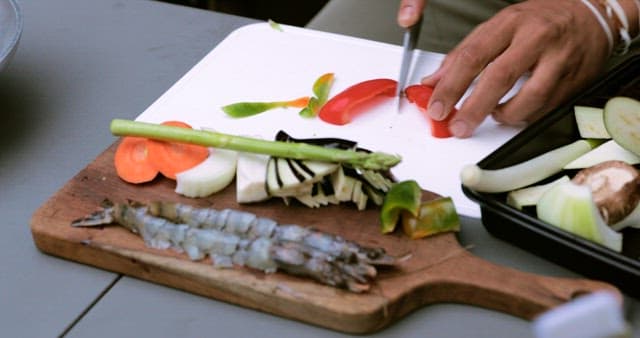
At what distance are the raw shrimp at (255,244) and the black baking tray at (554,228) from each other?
0.55 ft

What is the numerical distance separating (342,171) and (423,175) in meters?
Answer: 0.17

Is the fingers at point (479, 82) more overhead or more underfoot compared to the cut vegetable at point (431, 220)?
more overhead

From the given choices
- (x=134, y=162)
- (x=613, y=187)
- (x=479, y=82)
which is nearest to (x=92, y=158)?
(x=134, y=162)

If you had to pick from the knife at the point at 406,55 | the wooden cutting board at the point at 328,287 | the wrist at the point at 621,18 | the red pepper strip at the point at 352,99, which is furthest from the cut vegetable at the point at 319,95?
the wrist at the point at 621,18

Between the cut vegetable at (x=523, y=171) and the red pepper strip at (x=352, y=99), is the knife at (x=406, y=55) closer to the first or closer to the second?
the red pepper strip at (x=352, y=99)

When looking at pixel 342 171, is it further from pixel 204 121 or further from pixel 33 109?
pixel 33 109

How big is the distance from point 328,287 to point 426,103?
18.3 inches

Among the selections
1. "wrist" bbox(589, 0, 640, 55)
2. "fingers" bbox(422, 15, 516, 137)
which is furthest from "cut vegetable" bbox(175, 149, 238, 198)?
"wrist" bbox(589, 0, 640, 55)

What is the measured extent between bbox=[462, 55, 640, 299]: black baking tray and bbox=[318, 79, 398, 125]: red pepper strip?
286mm

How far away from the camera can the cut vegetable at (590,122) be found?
3.60 ft

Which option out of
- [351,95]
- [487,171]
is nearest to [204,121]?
[351,95]

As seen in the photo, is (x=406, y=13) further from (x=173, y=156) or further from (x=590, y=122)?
(x=173, y=156)

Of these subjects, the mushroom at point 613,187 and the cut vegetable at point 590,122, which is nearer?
the mushroom at point 613,187

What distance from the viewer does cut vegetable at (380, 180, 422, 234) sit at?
936 mm
